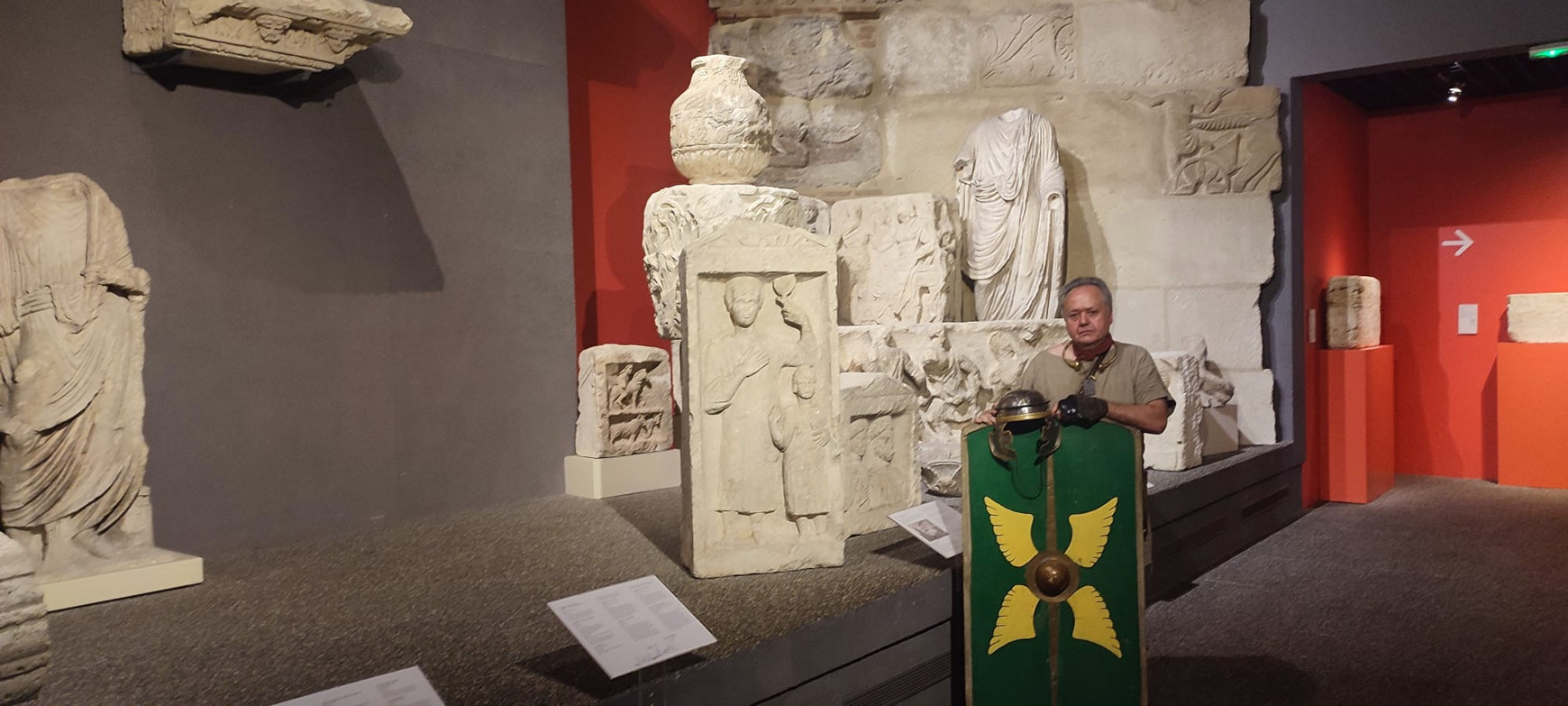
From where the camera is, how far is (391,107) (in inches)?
190

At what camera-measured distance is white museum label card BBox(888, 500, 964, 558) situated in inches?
141

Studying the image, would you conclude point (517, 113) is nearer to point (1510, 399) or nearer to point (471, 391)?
point (471, 391)

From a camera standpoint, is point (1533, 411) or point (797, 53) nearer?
point (1533, 411)

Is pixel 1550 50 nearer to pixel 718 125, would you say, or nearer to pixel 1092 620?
pixel 718 125

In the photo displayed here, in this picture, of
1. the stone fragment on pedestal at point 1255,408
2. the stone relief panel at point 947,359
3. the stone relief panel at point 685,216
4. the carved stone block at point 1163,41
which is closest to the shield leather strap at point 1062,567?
the stone relief panel at point 947,359

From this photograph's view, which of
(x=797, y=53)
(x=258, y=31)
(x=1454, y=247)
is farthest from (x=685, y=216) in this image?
(x=1454, y=247)

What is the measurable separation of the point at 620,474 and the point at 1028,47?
3858 millimetres

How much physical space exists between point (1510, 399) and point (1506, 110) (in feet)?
6.40

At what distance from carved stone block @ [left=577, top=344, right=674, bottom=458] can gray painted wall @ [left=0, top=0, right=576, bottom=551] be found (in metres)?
0.16

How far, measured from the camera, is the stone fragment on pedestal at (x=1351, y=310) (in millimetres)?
7148

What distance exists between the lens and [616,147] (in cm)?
638

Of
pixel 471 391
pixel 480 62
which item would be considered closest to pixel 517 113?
pixel 480 62

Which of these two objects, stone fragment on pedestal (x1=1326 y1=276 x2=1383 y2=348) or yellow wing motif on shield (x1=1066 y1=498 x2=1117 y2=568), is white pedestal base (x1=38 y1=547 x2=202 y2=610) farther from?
stone fragment on pedestal (x1=1326 y1=276 x2=1383 y2=348)

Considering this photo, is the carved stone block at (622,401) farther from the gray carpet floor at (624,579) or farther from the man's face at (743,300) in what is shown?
the man's face at (743,300)
